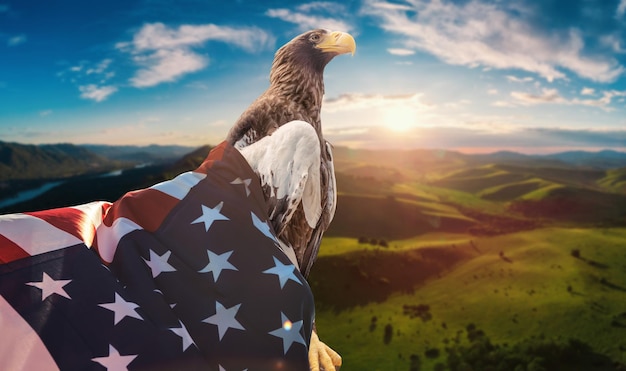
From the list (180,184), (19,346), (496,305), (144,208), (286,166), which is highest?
(286,166)

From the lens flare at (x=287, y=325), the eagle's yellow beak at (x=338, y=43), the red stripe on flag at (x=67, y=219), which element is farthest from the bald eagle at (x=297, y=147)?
the red stripe on flag at (x=67, y=219)

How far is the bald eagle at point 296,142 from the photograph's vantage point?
2.99 m

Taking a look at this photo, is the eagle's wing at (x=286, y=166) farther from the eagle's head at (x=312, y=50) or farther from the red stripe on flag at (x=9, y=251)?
the red stripe on flag at (x=9, y=251)

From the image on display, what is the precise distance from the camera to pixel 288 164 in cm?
300

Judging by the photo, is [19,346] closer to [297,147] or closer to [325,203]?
[297,147]

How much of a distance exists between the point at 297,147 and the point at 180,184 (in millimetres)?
965

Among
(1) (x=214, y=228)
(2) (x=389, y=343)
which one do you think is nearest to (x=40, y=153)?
(2) (x=389, y=343)

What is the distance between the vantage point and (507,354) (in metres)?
26.0

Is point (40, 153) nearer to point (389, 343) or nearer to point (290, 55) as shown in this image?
point (389, 343)

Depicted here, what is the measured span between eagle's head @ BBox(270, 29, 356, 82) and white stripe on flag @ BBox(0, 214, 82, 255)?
275 centimetres

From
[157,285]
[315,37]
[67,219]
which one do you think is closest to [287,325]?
[157,285]

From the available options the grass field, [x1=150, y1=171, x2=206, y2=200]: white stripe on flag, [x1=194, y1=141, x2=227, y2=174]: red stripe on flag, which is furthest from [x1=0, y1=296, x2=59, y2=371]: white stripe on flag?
the grass field

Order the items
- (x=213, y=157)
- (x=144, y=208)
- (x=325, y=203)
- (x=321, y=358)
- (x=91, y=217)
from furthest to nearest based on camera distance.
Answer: (x=325, y=203)
(x=321, y=358)
(x=213, y=157)
(x=144, y=208)
(x=91, y=217)

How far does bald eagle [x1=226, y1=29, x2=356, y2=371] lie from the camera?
2994 mm
